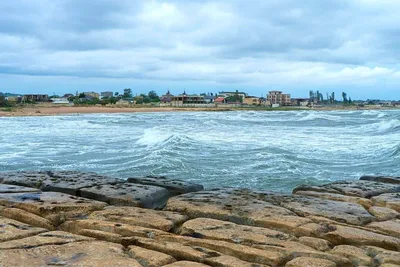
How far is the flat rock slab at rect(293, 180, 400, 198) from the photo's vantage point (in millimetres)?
5619

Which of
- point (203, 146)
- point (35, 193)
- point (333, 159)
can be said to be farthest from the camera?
point (203, 146)

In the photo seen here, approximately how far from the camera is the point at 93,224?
398 cm

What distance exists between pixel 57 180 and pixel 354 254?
3873 millimetres

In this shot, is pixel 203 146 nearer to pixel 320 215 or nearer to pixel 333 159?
pixel 333 159

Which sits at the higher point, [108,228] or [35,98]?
[35,98]

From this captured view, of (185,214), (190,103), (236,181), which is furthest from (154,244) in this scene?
(190,103)

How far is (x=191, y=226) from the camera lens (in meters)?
3.97

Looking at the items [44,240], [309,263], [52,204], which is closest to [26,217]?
[52,204]

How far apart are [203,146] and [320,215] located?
1550 centimetres

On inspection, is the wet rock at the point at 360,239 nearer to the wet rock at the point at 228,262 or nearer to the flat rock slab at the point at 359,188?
the wet rock at the point at 228,262

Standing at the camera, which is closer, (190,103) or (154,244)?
(154,244)

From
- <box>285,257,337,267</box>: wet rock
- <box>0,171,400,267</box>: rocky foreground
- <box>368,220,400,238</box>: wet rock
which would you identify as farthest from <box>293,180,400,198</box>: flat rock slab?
<box>285,257,337,267</box>: wet rock

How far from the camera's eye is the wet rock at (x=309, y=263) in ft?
10.2

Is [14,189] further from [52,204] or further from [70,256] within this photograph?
[70,256]
